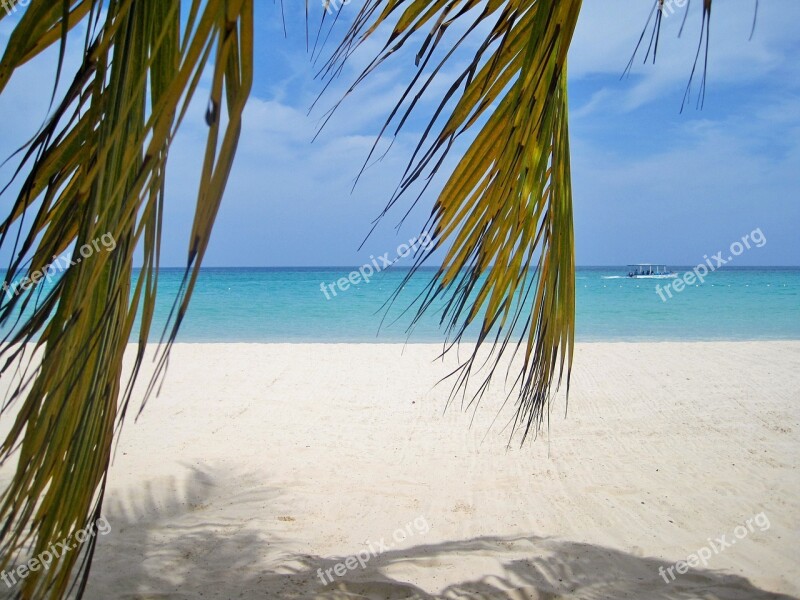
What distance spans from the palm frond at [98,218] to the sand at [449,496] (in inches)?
97.5

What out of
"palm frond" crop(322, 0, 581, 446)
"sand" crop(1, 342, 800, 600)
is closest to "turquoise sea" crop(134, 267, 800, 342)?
"sand" crop(1, 342, 800, 600)

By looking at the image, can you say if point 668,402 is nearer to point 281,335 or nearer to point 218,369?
point 218,369

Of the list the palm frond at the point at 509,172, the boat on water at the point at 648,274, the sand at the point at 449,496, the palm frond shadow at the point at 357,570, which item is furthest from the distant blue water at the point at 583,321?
the boat on water at the point at 648,274

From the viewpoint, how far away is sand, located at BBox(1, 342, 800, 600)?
3.29m

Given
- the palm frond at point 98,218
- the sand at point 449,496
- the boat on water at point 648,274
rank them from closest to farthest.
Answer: the palm frond at point 98,218
the sand at point 449,496
the boat on water at point 648,274

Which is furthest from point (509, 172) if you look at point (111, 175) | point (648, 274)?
point (648, 274)

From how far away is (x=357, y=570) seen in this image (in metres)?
3.37

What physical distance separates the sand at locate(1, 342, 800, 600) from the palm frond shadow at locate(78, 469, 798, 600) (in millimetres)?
13

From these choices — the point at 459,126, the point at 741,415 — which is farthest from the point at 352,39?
the point at 741,415

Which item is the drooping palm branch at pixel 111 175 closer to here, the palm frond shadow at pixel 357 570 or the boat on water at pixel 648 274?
the palm frond shadow at pixel 357 570

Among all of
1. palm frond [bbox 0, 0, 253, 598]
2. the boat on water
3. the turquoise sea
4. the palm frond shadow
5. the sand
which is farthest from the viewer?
the boat on water

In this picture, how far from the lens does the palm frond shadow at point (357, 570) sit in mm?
3119

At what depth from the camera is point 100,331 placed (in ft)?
2.91

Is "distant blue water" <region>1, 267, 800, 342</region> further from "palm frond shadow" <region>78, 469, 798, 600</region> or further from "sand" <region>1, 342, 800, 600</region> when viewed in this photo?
"palm frond shadow" <region>78, 469, 798, 600</region>
